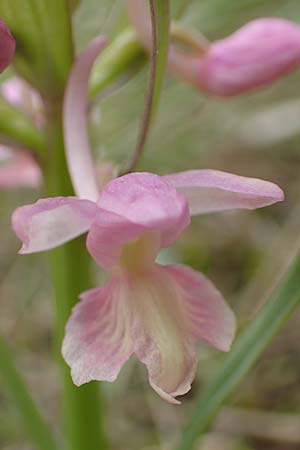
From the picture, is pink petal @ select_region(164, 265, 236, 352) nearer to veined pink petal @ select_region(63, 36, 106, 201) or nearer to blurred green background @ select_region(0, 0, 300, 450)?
veined pink petal @ select_region(63, 36, 106, 201)

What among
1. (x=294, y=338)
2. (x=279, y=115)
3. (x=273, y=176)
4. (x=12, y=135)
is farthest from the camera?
(x=273, y=176)

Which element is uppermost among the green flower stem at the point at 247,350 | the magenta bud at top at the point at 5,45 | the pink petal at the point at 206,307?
the magenta bud at top at the point at 5,45

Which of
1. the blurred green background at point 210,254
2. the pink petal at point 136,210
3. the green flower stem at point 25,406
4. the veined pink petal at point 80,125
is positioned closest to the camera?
the pink petal at point 136,210

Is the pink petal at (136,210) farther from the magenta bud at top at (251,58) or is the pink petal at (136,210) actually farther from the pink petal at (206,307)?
the magenta bud at top at (251,58)

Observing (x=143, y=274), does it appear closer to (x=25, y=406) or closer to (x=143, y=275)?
(x=143, y=275)

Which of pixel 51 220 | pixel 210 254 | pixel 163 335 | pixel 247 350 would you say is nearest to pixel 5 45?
pixel 51 220

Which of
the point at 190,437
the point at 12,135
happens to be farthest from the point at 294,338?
the point at 12,135

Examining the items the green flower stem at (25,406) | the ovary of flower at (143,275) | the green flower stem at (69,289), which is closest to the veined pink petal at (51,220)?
the ovary of flower at (143,275)

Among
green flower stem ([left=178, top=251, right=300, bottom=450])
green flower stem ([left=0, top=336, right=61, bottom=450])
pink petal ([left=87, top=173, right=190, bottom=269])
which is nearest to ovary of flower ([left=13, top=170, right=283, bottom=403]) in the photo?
pink petal ([left=87, top=173, right=190, bottom=269])

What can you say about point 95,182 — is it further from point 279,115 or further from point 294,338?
point 279,115
